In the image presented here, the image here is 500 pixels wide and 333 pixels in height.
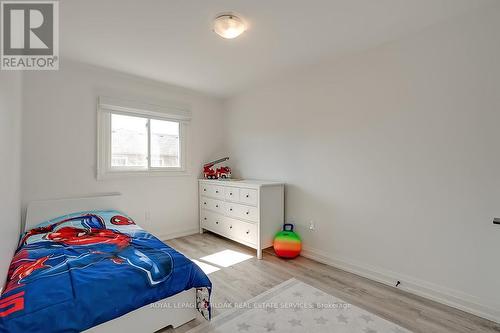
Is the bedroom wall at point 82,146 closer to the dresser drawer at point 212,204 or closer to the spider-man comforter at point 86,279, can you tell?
the dresser drawer at point 212,204

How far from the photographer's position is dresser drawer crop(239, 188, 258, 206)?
297 centimetres

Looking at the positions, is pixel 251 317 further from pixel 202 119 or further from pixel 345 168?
pixel 202 119

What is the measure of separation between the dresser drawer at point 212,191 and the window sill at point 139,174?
36cm

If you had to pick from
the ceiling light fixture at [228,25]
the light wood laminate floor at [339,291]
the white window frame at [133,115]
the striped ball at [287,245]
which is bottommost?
the light wood laminate floor at [339,291]

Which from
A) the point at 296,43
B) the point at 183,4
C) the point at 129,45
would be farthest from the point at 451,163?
the point at 129,45

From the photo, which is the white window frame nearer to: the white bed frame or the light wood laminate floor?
the white bed frame

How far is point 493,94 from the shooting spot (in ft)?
5.91

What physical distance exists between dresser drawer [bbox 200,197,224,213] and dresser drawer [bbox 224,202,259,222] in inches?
5.0

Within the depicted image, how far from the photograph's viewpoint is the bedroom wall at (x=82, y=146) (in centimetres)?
263

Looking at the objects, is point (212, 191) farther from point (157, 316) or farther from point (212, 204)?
point (157, 316)

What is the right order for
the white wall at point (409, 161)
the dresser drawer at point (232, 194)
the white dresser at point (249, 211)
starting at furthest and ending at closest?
the dresser drawer at point (232, 194) < the white dresser at point (249, 211) < the white wall at point (409, 161)

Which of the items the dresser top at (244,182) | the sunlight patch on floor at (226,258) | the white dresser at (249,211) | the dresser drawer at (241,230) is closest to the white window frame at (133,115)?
the dresser top at (244,182)

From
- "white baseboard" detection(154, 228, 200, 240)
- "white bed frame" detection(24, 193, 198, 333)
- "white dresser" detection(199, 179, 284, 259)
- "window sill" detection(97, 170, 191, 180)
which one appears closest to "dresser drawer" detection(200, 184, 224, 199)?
"white dresser" detection(199, 179, 284, 259)

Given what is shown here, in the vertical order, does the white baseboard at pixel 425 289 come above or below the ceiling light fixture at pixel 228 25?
below
